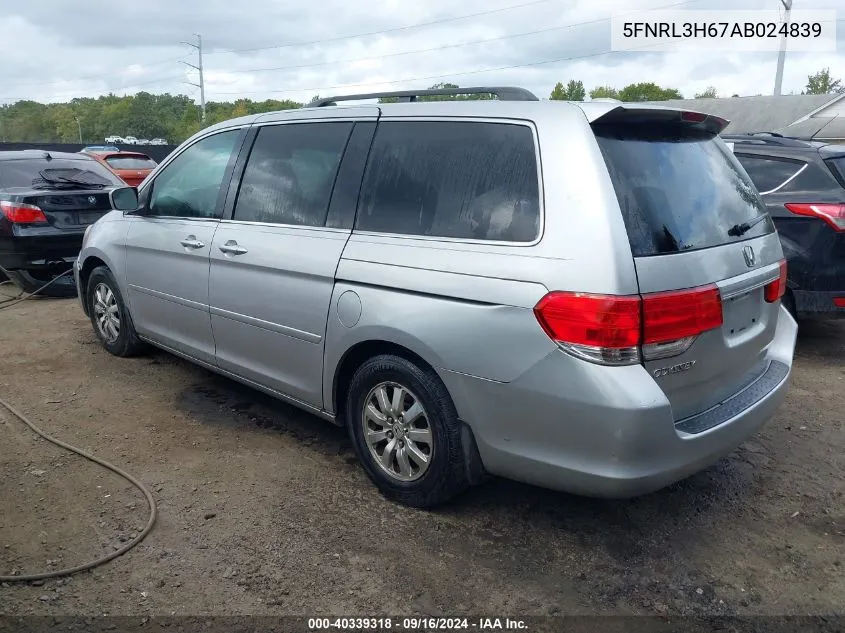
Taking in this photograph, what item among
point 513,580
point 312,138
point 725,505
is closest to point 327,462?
point 513,580

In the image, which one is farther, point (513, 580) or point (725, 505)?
point (725, 505)

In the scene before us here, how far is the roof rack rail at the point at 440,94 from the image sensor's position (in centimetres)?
343

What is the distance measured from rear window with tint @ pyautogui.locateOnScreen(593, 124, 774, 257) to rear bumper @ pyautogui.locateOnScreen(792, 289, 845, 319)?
2470mm

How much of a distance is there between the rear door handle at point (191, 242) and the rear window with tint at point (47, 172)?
14.1ft

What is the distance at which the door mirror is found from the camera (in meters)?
4.89

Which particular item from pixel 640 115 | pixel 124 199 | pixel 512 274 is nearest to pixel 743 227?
pixel 640 115

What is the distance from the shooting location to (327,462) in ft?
12.8

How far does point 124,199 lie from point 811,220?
5.11 metres

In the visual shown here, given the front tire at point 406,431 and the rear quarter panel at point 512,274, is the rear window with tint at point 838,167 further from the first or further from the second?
the front tire at point 406,431

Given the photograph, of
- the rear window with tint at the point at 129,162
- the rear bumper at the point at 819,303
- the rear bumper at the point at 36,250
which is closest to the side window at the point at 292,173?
the rear bumper at the point at 819,303

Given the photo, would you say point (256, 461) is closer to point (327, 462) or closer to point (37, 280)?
point (327, 462)

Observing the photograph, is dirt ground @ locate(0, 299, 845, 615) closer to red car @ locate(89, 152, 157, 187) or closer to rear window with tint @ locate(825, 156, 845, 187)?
rear window with tint @ locate(825, 156, 845, 187)

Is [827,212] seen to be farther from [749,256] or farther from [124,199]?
[124,199]

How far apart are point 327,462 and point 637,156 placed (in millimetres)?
2248
